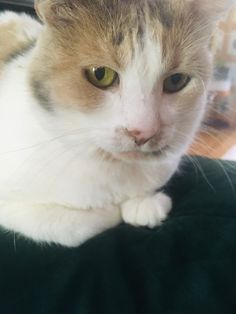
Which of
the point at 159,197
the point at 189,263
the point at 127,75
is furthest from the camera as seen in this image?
Answer: the point at 159,197

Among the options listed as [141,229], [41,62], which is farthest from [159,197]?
[41,62]

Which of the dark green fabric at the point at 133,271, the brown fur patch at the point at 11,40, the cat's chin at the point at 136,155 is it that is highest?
the brown fur patch at the point at 11,40

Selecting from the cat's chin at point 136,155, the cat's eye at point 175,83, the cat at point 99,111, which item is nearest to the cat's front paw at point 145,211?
the cat at point 99,111

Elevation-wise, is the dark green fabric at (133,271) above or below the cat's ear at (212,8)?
below

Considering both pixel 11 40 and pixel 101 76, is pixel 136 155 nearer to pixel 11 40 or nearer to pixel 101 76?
pixel 101 76

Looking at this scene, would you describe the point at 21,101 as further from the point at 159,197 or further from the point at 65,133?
the point at 159,197

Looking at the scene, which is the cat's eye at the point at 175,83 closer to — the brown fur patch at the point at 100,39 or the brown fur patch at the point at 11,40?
the brown fur patch at the point at 100,39
